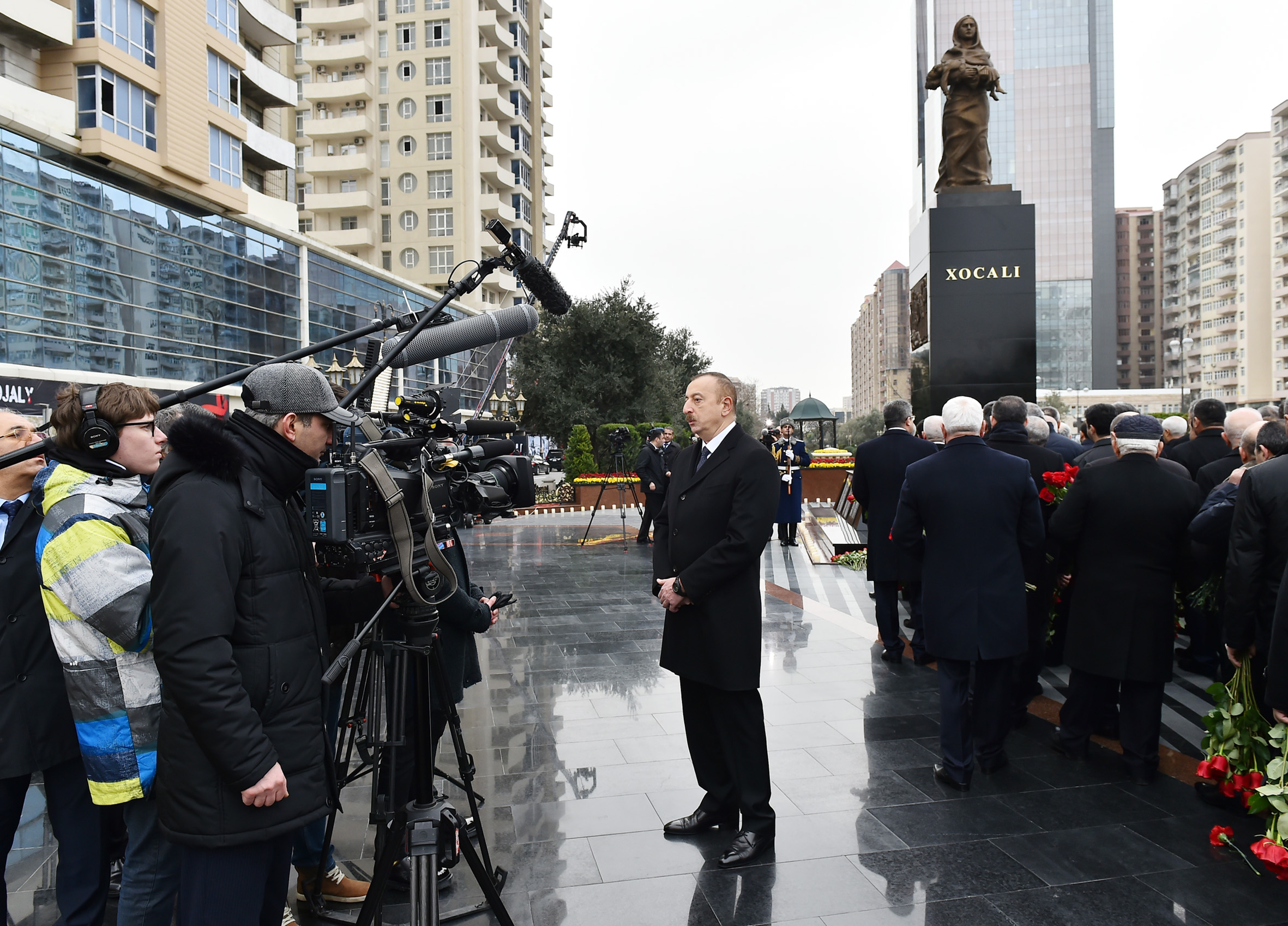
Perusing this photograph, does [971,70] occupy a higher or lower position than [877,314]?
lower

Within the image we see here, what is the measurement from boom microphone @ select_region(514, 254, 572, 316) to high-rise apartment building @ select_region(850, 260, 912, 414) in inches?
3729

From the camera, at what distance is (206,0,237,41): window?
2758 cm

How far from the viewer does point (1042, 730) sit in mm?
5160

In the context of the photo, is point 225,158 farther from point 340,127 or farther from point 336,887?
point 336,887

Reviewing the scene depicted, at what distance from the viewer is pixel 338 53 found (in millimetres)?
53719

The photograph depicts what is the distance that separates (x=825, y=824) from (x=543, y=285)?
9.05 ft

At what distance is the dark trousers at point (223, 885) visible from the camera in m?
2.13

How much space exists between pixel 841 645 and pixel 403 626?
5.37 metres

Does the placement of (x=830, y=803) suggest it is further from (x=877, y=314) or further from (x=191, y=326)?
(x=877, y=314)

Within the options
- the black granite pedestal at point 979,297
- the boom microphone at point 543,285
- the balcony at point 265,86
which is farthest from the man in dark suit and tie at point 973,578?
the balcony at point 265,86

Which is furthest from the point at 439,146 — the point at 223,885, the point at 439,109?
the point at 223,885

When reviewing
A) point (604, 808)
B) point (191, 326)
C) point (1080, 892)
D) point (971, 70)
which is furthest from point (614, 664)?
point (191, 326)

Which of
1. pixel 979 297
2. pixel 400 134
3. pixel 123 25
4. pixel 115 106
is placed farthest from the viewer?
pixel 400 134

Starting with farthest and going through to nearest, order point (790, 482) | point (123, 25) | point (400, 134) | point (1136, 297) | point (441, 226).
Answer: point (1136, 297) → point (400, 134) → point (441, 226) → point (123, 25) → point (790, 482)
